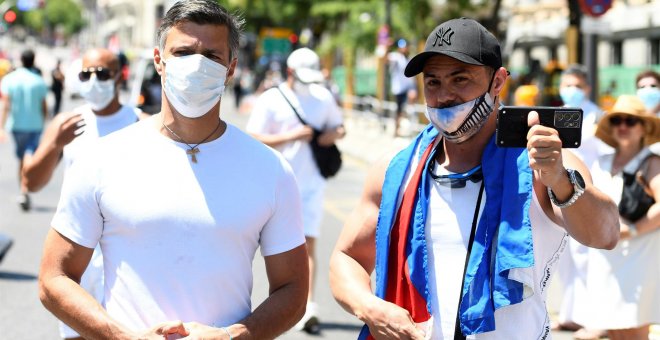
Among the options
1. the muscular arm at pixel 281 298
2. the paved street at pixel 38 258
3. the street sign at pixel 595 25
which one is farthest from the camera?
the street sign at pixel 595 25

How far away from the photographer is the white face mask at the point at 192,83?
3.37 m

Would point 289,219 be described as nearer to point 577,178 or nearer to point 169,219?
point 169,219

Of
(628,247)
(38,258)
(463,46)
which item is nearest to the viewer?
(463,46)

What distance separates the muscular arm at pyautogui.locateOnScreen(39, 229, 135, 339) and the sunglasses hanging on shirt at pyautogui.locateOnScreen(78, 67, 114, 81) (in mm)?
2745

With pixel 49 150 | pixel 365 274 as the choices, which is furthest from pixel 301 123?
pixel 365 274

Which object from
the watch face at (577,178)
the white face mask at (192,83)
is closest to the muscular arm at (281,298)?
the white face mask at (192,83)

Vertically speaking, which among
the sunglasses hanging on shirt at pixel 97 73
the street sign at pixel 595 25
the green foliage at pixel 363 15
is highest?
the green foliage at pixel 363 15

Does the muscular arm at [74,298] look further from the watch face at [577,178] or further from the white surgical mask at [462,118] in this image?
the watch face at [577,178]

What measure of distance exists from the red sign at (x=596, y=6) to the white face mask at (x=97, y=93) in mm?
8466

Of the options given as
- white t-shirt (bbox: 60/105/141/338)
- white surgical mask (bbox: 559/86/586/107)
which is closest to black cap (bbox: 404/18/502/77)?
white t-shirt (bbox: 60/105/141/338)

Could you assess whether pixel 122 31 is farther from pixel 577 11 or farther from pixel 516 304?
pixel 516 304

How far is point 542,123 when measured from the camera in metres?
3.23

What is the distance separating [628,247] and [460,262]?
345cm

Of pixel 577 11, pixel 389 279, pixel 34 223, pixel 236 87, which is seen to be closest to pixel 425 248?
pixel 389 279
